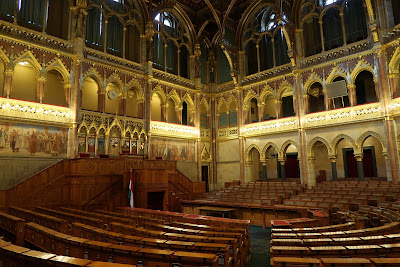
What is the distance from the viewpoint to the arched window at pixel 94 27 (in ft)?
58.4

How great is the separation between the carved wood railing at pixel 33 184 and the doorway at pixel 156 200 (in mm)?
4000

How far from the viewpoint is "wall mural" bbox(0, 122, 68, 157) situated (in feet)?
44.0

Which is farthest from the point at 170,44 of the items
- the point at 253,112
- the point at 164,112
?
the point at 253,112

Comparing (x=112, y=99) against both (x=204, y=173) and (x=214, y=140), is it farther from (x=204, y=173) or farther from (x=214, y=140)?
(x=204, y=173)

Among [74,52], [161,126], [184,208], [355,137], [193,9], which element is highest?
[193,9]

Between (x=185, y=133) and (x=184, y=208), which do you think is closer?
(x=184, y=208)

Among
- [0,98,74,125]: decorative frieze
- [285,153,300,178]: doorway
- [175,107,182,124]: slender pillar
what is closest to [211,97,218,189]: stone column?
[175,107,182,124]: slender pillar

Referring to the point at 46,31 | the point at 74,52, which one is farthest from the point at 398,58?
the point at 46,31

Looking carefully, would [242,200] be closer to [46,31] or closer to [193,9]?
[46,31]

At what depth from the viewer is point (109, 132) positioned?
56.7 feet

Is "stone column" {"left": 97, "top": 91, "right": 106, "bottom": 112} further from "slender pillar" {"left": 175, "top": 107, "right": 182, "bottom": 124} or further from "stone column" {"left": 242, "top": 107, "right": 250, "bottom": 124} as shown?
"stone column" {"left": 242, "top": 107, "right": 250, "bottom": 124}

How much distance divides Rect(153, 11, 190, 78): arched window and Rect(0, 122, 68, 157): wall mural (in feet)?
30.4

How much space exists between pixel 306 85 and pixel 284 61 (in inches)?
126

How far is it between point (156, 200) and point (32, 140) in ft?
23.2
